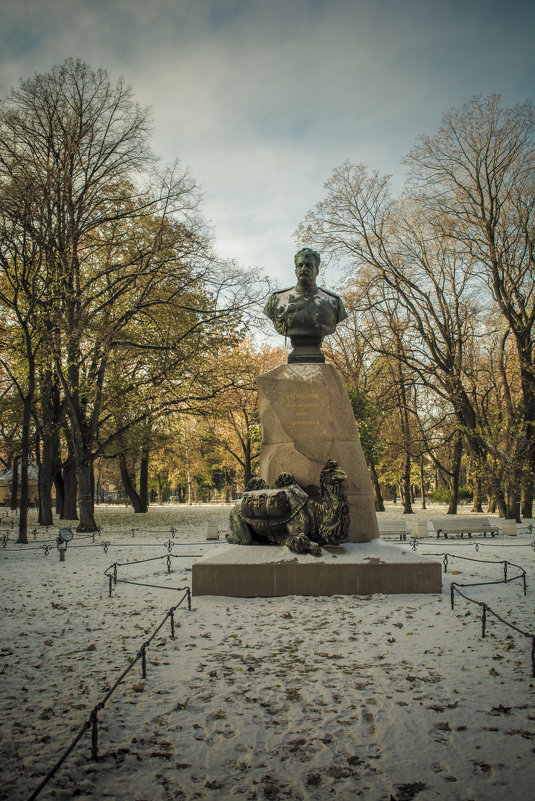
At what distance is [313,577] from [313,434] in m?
2.53

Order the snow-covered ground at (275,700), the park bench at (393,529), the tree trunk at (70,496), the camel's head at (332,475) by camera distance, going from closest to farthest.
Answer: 1. the snow-covered ground at (275,700)
2. the camel's head at (332,475)
3. the park bench at (393,529)
4. the tree trunk at (70,496)

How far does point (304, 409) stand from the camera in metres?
9.12

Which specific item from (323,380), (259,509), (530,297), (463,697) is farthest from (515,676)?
(530,297)

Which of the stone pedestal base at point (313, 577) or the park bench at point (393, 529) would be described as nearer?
the stone pedestal base at point (313, 577)

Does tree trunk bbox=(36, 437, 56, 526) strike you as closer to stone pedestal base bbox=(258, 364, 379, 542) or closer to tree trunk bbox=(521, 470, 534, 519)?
stone pedestal base bbox=(258, 364, 379, 542)

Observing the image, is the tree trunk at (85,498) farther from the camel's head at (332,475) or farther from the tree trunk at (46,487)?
the camel's head at (332,475)

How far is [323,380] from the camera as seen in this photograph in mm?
9188

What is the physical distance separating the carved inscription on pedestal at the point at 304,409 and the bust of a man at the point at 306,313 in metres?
1.05

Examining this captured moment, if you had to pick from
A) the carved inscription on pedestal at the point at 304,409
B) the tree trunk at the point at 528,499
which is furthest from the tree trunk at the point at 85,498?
the tree trunk at the point at 528,499

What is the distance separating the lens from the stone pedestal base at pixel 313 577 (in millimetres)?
7352

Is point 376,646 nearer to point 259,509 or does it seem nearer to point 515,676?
point 515,676

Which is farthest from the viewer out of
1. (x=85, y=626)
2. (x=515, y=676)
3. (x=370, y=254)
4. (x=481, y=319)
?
(x=481, y=319)

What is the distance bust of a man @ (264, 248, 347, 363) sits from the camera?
9945 mm

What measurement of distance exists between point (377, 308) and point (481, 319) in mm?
5639
